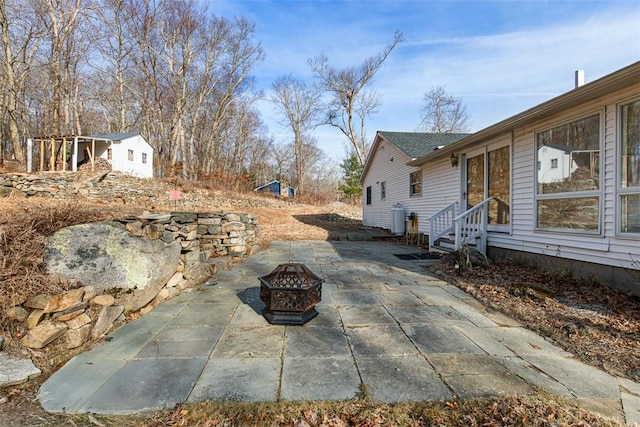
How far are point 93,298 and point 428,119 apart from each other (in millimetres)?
25974

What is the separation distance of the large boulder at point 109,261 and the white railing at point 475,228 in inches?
217

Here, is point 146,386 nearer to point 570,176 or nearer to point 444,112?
point 570,176

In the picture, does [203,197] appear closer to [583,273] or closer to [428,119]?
[583,273]

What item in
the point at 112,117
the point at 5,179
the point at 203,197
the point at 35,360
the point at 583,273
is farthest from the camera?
the point at 112,117

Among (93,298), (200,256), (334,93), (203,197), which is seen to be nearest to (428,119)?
(334,93)

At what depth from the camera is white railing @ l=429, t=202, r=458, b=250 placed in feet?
23.8

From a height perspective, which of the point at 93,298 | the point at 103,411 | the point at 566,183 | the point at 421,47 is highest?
the point at 421,47

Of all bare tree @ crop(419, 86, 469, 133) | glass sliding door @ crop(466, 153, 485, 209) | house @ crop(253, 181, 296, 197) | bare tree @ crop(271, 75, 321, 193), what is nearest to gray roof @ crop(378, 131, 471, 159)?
glass sliding door @ crop(466, 153, 485, 209)

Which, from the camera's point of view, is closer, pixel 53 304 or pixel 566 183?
pixel 53 304

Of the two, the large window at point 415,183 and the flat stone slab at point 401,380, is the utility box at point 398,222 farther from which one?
the flat stone slab at point 401,380

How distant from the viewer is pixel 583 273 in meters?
4.23

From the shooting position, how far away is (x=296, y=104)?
91.2 ft

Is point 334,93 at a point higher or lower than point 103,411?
higher

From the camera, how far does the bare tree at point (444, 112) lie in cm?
→ 2400
